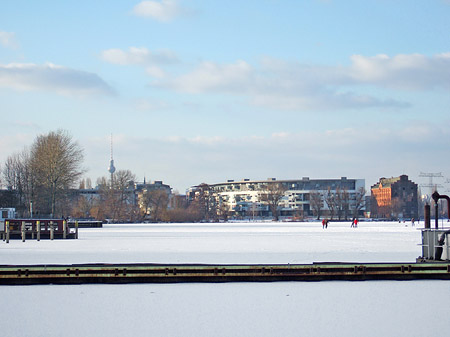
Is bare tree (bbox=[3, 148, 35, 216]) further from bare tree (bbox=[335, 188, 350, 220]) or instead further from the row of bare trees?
bare tree (bbox=[335, 188, 350, 220])

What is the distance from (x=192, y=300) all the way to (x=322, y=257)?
13598mm

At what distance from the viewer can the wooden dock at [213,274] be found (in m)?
20.1

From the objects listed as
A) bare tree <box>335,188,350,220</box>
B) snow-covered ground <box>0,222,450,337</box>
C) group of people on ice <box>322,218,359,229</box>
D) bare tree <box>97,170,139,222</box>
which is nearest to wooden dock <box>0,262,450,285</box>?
snow-covered ground <box>0,222,450,337</box>

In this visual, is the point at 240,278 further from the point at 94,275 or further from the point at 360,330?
the point at 360,330

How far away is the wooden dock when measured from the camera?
65.9ft

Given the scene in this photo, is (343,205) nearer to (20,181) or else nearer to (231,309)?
(20,181)

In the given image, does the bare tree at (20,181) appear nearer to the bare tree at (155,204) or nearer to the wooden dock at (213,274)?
the bare tree at (155,204)

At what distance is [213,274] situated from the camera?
2039 centimetres

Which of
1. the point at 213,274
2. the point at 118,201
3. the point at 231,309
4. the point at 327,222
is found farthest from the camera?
the point at 118,201

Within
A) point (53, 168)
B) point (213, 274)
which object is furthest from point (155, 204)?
point (213, 274)

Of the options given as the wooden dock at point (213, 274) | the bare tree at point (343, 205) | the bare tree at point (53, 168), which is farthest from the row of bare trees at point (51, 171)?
the bare tree at point (343, 205)

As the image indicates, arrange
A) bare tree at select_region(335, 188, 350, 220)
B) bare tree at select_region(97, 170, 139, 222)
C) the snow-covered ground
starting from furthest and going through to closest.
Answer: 1. bare tree at select_region(335, 188, 350, 220)
2. bare tree at select_region(97, 170, 139, 222)
3. the snow-covered ground

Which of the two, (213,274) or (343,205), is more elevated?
(343,205)

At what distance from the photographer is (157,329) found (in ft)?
41.9
